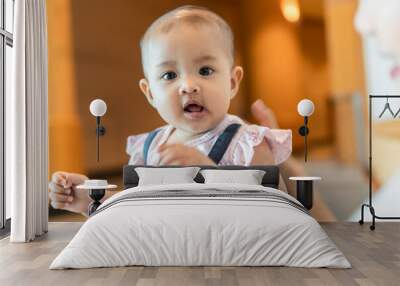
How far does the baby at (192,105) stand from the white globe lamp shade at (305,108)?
0.29 metres

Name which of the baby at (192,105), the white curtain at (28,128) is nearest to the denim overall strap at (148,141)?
the baby at (192,105)

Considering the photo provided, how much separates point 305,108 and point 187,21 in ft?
5.45

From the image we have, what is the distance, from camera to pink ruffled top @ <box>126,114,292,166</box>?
21.9 feet

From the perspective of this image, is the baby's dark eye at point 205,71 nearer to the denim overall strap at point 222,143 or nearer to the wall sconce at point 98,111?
the denim overall strap at point 222,143

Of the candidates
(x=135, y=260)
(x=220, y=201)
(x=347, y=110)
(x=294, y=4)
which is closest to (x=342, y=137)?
(x=347, y=110)

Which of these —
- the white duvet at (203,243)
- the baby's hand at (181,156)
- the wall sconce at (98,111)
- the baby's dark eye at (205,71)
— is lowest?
the white duvet at (203,243)

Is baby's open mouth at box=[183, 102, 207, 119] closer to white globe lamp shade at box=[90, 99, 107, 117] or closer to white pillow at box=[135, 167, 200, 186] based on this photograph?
white pillow at box=[135, 167, 200, 186]

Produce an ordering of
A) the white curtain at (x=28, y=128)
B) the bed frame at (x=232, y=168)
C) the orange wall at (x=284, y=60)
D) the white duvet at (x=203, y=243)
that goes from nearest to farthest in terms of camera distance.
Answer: the white duvet at (x=203, y=243) < the white curtain at (x=28, y=128) < the bed frame at (x=232, y=168) < the orange wall at (x=284, y=60)

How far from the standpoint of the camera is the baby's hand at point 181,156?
6.64 metres

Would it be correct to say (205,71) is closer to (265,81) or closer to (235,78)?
(235,78)

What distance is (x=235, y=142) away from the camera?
6.74 meters

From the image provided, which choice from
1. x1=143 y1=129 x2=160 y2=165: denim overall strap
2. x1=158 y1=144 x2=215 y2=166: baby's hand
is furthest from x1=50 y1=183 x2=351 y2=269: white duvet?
x1=143 y1=129 x2=160 y2=165: denim overall strap

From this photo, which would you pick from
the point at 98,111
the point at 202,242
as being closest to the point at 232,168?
the point at 98,111

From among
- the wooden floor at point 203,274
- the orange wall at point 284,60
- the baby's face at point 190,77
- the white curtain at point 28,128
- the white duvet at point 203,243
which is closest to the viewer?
the wooden floor at point 203,274
